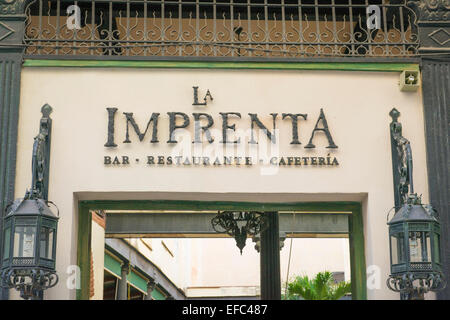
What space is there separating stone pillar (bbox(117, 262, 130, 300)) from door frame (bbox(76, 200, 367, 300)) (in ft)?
25.1

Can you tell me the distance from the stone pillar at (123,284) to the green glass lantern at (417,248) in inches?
367

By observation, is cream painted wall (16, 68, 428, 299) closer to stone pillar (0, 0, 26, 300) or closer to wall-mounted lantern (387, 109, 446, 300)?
stone pillar (0, 0, 26, 300)

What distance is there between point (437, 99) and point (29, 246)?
436cm

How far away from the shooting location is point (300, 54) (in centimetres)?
860

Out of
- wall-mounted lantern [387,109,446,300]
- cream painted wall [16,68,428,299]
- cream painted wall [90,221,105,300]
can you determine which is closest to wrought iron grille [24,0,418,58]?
cream painted wall [16,68,428,299]

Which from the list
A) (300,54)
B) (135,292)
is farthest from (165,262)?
(300,54)

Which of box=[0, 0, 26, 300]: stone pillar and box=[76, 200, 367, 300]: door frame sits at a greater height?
box=[0, 0, 26, 300]: stone pillar

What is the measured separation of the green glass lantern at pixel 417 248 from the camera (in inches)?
284

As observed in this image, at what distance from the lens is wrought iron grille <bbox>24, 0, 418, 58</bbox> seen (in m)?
8.47

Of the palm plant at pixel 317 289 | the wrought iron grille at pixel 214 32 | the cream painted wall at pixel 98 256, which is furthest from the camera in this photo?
the palm plant at pixel 317 289

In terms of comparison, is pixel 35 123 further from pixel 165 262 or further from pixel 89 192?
pixel 165 262

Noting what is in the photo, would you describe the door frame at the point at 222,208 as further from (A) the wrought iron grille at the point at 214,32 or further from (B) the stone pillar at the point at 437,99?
(A) the wrought iron grille at the point at 214,32

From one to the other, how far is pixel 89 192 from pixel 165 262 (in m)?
13.3

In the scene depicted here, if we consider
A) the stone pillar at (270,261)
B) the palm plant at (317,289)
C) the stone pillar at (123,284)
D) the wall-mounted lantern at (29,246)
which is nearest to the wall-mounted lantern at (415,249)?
the wall-mounted lantern at (29,246)
